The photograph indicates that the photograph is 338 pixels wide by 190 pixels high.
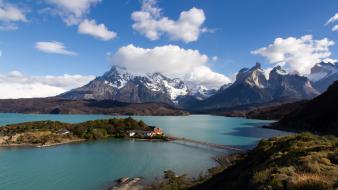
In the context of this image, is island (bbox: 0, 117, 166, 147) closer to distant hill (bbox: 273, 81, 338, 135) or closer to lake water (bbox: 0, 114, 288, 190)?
lake water (bbox: 0, 114, 288, 190)

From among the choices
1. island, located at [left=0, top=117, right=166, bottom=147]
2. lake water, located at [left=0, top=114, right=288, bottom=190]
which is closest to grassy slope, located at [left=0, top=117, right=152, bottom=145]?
island, located at [left=0, top=117, right=166, bottom=147]

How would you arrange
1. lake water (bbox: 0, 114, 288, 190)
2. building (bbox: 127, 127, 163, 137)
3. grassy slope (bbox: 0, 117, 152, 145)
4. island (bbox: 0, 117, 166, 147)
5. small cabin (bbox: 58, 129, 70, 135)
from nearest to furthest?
lake water (bbox: 0, 114, 288, 190)
island (bbox: 0, 117, 166, 147)
grassy slope (bbox: 0, 117, 152, 145)
small cabin (bbox: 58, 129, 70, 135)
building (bbox: 127, 127, 163, 137)

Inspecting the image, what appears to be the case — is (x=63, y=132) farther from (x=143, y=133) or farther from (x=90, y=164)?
(x=90, y=164)

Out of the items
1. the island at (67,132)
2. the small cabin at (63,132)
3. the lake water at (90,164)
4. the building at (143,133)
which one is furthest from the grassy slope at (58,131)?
the lake water at (90,164)

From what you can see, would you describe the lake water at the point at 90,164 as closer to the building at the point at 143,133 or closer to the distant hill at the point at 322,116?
the building at the point at 143,133

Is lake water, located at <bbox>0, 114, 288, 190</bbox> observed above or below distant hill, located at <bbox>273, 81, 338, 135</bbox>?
below

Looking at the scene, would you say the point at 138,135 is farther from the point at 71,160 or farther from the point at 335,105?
the point at 335,105
